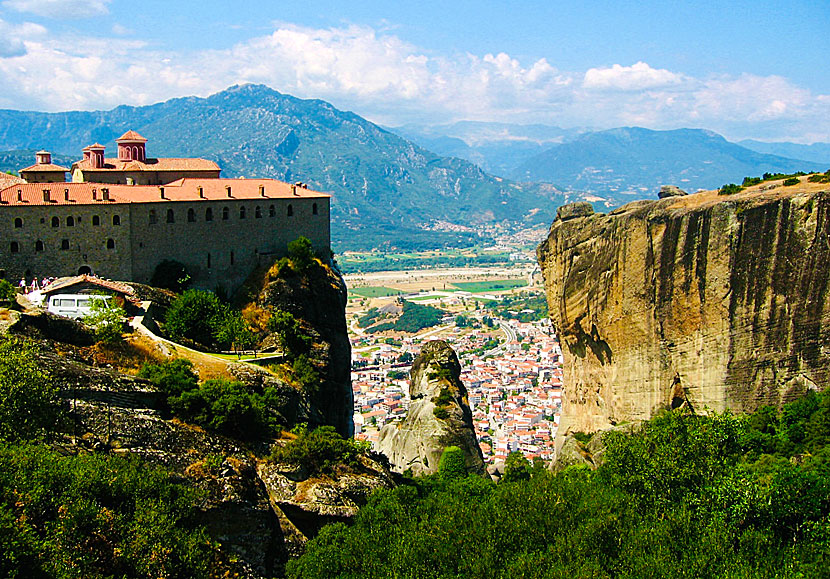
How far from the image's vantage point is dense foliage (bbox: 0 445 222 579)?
2059 centimetres

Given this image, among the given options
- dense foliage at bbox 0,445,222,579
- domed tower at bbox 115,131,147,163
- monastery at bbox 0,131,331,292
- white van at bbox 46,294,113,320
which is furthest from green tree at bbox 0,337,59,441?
domed tower at bbox 115,131,147,163

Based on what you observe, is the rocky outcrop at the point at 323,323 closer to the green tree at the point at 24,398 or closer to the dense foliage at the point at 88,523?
the green tree at the point at 24,398

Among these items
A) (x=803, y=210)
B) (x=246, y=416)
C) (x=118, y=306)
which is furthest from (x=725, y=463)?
(x=118, y=306)

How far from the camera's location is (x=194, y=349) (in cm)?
4475

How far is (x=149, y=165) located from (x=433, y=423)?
3104 centimetres

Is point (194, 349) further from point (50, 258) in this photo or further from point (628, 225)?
point (628, 225)

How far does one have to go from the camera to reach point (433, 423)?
187 feet

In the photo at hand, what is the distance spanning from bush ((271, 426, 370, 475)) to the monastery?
20630mm

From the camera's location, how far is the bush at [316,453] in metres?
34.6

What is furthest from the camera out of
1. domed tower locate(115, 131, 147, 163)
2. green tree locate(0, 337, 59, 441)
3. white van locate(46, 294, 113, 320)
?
domed tower locate(115, 131, 147, 163)

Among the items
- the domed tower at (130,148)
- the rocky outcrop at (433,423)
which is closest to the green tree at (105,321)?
the rocky outcrop at (433,423)

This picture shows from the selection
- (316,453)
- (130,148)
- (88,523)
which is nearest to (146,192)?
(130,148)

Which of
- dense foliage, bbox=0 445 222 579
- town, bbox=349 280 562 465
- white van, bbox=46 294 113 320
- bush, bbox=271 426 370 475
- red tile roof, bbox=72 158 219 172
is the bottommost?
town, bbox=349 280 562 465

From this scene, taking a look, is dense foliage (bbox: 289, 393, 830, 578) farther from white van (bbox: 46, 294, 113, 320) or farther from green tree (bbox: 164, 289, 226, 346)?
white van (bbox: 46, 294, 113, 320)
